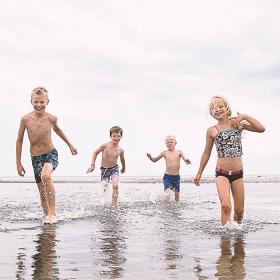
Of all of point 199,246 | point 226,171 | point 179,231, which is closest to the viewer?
point 199,246

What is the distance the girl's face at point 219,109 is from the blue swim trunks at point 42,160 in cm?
291

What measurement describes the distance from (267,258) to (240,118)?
2864 mm

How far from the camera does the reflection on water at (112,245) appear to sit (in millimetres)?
4297

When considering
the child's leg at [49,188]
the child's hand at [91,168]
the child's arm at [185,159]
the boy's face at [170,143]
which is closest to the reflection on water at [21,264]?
the child's leg at [49,188]

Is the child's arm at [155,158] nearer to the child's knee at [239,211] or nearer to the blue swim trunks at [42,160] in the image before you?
the blue swim trunks at [42,160]

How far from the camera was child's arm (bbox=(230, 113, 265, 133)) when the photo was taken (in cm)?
713

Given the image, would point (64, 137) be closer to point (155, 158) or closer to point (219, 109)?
point (219, 109)

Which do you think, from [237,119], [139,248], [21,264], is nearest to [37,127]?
[237,119]

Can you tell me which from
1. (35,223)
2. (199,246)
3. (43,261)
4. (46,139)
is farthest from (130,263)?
(46,139)

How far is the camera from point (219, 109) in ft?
24.7

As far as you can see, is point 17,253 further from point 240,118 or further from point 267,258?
point 240,118

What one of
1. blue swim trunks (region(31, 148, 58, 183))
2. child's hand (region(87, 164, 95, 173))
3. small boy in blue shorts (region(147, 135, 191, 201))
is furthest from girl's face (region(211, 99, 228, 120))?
small boy in blue shorts (region(147, 135, 191, 201))

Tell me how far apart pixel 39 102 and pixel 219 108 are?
3015 mm

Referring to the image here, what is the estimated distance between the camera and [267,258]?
16.0 ft
